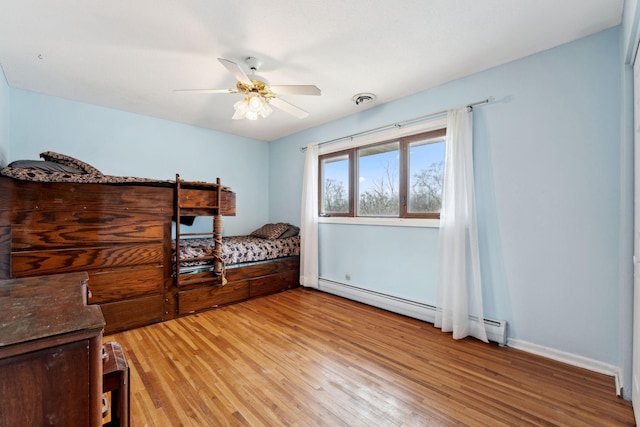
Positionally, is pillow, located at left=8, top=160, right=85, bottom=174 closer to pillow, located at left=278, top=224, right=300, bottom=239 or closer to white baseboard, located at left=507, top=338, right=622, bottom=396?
pillow, located at left=278, top=224, right=300, bottom=239

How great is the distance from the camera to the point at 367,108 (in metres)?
3.54

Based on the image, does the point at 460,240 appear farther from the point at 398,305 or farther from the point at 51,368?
the point at 51,368

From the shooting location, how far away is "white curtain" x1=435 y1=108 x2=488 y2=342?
2.53 meters

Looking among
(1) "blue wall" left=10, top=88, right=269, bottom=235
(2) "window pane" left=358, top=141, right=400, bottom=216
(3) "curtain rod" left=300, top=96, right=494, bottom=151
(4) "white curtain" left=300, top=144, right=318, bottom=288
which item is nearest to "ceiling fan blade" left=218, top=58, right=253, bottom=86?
(3) "curtain rod" left=300, top=96, right=494, bottom=151

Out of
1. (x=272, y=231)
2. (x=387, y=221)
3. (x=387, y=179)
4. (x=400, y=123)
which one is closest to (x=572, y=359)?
(x=387, y=221)

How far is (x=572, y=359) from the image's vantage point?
2.12m

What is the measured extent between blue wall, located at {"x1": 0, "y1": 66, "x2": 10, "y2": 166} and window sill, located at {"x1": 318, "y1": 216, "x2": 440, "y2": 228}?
3.53 metres

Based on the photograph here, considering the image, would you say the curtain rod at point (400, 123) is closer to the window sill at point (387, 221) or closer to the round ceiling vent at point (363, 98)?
the round ceiling vent at point (363, 98)

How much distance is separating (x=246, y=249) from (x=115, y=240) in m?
1.44

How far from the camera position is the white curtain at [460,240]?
8.31ft

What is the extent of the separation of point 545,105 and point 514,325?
6.04ft

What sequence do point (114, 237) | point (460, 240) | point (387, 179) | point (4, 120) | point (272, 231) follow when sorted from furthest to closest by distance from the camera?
point (272, 231) < point (387, 179) < point (4, 120) < point (114, 237) < point (460, 240)

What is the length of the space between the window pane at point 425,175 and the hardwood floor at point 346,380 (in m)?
1.27

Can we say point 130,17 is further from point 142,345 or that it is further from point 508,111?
point 508,111
